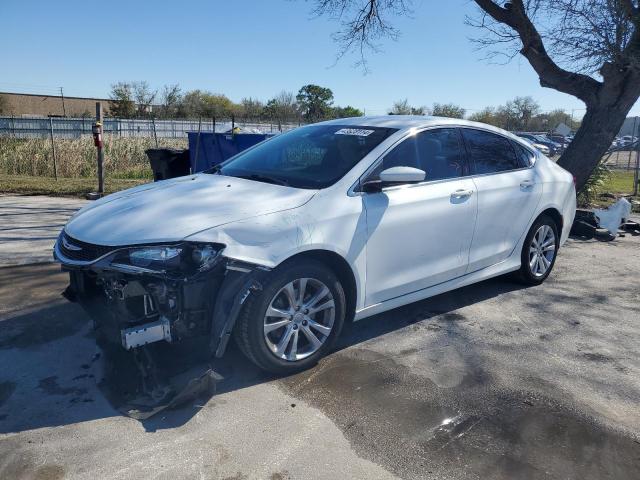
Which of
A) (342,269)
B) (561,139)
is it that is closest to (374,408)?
(342,269)

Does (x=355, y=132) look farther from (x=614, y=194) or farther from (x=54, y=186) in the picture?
(x=614, y=194)

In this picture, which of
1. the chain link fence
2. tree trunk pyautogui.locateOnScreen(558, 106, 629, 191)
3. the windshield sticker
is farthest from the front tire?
the chain link fence

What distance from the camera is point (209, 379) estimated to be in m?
3.40

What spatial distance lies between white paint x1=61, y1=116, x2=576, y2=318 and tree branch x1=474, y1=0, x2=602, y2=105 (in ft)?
17.6

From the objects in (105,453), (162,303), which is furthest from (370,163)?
(105,453)

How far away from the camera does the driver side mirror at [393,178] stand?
13.1 ft

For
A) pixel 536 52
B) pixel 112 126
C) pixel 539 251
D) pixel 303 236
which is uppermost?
pixel 536 52

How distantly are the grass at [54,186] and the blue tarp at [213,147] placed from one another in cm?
210

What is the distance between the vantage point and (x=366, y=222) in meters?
3.96

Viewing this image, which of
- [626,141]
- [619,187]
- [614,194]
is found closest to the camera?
[614,194]

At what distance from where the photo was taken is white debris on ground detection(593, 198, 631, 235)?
8766mm

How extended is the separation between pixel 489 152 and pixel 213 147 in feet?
24.9

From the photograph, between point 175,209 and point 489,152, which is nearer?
point 175,209

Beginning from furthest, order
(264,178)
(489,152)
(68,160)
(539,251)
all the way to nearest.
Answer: (68,160) → (539,251) → (489,152) → (264,178)
